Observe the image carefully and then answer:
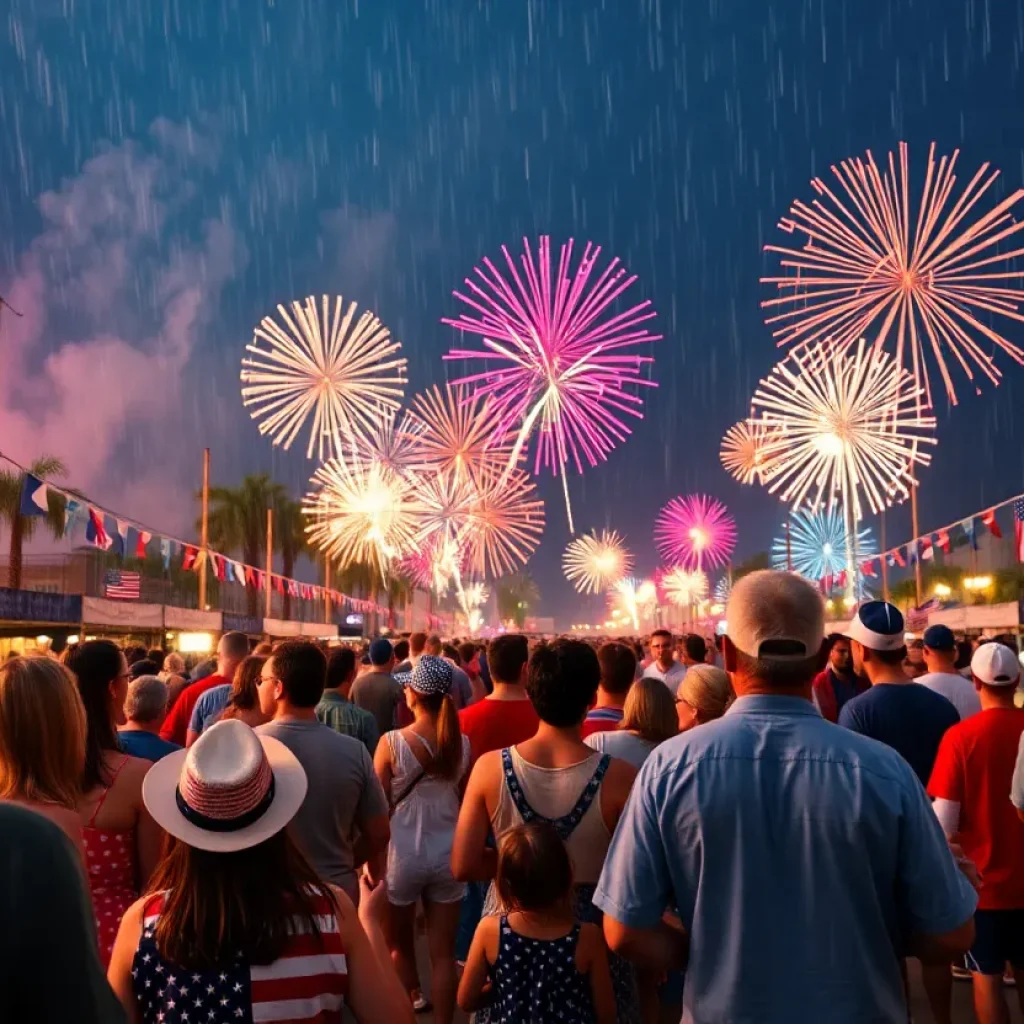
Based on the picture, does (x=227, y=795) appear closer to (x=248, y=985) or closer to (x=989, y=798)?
(x=248, y=985)

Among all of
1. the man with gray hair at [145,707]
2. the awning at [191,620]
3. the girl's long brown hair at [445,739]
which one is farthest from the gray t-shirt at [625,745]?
the awning at [191,620]

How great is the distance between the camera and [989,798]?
5.24m

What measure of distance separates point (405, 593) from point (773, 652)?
110 metres

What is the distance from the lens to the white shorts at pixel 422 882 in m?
5.88

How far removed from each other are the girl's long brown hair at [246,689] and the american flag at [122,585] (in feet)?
94.9

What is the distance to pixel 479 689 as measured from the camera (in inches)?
515

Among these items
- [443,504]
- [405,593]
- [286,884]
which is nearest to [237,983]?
[286,884]

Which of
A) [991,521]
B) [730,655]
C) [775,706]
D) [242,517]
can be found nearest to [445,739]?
[730,655]

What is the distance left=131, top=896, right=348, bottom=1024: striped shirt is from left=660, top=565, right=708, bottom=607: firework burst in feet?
274

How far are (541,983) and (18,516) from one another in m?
42.7

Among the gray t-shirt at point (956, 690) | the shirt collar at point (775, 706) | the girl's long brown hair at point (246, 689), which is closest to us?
the shirt collar at point (775, 706)

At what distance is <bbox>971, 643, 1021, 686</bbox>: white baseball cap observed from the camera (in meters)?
5.64

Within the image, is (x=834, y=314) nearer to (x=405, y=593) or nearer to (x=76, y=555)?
(x=76, y=555)

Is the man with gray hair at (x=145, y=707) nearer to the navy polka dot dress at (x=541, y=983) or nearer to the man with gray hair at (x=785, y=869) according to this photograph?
the navy polka dot dress at (x=541, y=983)
